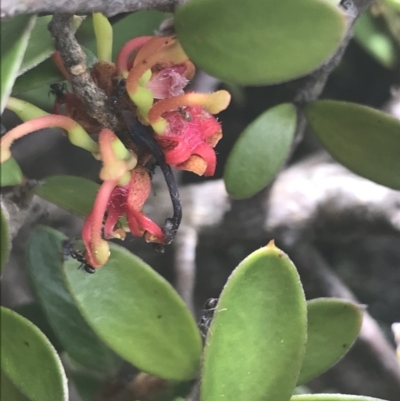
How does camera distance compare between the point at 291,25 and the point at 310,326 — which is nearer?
the point at 291,25

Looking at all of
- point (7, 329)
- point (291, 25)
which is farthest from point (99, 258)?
point (291, 25)

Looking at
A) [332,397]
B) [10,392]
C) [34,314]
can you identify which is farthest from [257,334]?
[34,314]

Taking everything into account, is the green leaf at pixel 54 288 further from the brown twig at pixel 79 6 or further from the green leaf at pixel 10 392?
the brown twig at pixel 79 6

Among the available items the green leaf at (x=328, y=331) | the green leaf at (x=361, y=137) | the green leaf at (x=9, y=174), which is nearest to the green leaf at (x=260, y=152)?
the green leaf at (x=361, y=137)

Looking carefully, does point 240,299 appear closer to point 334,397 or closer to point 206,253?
point 334,397

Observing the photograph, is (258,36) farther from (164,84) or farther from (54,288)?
(54,288)
